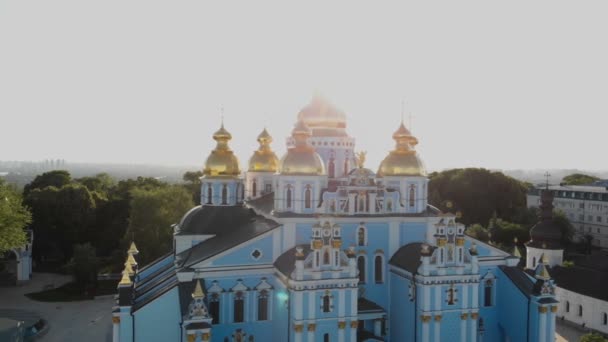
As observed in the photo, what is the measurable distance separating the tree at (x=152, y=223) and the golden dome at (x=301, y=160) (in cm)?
1515

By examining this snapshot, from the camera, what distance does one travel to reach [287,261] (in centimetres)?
1953

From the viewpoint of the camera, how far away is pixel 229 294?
19.7m

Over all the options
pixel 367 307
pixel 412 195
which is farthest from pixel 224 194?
pixel 367 307

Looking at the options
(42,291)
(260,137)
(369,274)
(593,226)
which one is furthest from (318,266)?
(593,226)

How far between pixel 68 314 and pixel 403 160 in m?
18.7

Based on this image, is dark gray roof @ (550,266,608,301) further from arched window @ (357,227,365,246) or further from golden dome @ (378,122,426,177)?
arched window @ (357,227,365,246)

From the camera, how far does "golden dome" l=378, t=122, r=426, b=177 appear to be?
22.6m

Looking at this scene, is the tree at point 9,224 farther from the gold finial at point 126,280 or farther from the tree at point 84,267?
the gold finial at point 126,280

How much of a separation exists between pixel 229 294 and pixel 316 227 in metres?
4.42

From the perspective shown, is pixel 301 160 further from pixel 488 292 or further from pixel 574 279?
pixel 574 279

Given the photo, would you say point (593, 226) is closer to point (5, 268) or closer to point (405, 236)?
point (405, 236)

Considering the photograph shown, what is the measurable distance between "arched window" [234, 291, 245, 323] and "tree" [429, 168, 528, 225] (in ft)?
108

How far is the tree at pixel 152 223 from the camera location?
33.4 m

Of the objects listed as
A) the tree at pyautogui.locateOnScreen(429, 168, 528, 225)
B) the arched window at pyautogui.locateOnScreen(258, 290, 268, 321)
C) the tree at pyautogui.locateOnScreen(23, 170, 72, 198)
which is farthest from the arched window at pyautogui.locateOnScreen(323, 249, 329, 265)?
the tree at pyautogui.locateOnScreen(23, 170, 72, 198)
